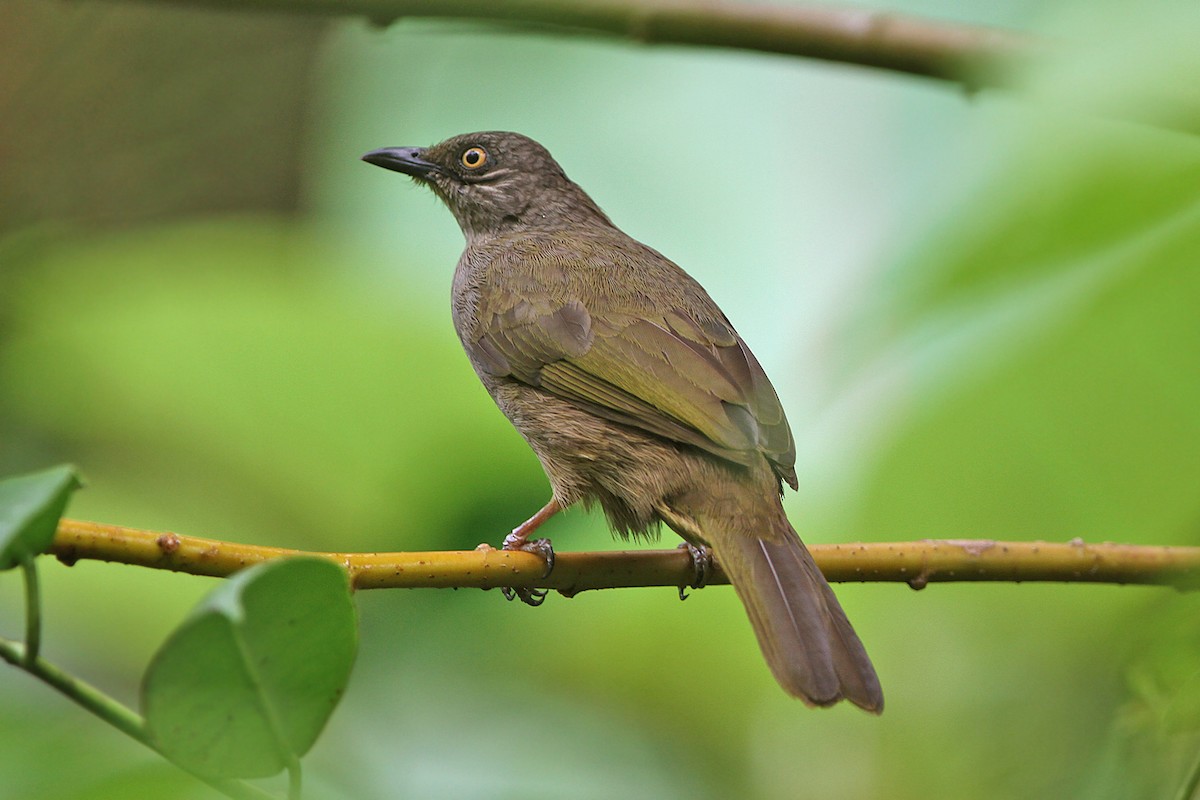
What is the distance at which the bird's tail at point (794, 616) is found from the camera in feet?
7.66

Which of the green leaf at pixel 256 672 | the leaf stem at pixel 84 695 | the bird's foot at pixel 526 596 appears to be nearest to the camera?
the green leaf at pixel 256 672

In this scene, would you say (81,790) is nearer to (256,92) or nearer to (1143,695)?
(1143,695)

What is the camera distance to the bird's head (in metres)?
4.89

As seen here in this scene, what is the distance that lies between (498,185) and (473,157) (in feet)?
0.50

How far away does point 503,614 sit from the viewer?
9.86 feet

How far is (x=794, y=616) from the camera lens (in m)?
2.53

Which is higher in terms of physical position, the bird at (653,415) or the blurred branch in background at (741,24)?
the blurred branch in background at (741,24)

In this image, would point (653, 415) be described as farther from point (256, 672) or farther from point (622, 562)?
point (256, 672)

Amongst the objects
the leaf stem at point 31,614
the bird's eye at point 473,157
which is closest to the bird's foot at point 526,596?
the leaf stem at point 31,614

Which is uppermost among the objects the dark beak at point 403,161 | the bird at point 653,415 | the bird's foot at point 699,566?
the dark beak at point 403,161

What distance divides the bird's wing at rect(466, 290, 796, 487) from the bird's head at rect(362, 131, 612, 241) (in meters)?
A: 0.97

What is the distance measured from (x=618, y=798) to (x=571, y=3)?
6.45 ft

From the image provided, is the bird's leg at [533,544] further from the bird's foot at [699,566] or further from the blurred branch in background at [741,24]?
the blurred branch in background at [741,24]

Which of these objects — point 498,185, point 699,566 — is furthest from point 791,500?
point 498,185
